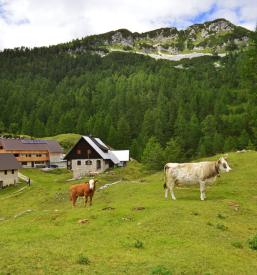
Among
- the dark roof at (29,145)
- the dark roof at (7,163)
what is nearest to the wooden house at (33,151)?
the dark roof at (29,145)

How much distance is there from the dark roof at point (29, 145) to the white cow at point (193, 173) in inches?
4032

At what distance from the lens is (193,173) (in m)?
32.3

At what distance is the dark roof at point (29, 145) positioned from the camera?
127 meters

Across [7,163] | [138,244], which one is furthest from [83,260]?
[7,163]

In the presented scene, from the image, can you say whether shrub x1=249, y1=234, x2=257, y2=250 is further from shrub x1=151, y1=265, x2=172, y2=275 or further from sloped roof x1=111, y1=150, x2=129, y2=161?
sloped roof x1=111, y1=150, x2=129, y2=161

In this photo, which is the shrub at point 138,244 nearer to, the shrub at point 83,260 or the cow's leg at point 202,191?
the shrub at point 83,260

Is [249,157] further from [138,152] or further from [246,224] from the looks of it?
[138,152]

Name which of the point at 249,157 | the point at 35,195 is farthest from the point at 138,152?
the point at 249,157

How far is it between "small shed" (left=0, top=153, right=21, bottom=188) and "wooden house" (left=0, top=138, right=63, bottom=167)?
34.0 metres

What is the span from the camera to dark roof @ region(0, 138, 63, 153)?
127 meters

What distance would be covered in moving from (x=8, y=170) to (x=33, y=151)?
141 ft

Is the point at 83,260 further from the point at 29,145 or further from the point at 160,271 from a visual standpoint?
the point at 29,145

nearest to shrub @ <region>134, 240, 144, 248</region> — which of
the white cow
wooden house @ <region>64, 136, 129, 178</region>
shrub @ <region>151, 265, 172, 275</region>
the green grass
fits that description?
shrub @ <region>151, 265, 172, 275</region>

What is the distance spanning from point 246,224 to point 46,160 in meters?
117
